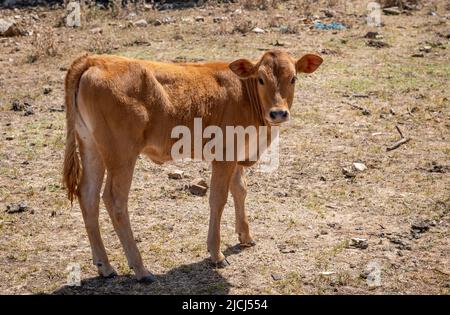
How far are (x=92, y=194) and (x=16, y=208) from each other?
176cm

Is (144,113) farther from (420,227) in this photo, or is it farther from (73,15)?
(73,15)

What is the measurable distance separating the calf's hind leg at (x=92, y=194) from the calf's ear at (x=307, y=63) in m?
2.21

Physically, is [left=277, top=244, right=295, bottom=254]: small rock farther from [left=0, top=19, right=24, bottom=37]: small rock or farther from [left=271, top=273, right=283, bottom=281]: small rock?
[left=0, top=19, right=24, bottom=37]: small rock

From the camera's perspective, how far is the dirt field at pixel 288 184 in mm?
6789

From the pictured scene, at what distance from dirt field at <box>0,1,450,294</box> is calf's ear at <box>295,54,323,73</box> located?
1.65 metres

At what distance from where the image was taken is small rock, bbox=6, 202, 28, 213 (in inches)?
311

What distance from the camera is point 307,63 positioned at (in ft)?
24.1

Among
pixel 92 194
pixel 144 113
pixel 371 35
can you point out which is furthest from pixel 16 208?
pixel 371 35

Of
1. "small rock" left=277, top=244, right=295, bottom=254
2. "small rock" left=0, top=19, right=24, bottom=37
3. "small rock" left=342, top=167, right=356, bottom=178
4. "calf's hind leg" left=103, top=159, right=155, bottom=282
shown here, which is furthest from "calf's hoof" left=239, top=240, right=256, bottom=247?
"small rock" left=0, top=19, right=24, bottom=37

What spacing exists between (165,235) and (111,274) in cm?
102

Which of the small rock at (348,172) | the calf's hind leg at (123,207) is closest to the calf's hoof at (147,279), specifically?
the calf's hind leg at (123,207)

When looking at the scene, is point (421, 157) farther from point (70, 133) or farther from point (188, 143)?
point (70, 133)

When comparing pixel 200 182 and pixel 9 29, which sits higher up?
pixel 9 29

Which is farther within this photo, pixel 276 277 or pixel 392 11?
pixel 392 11
